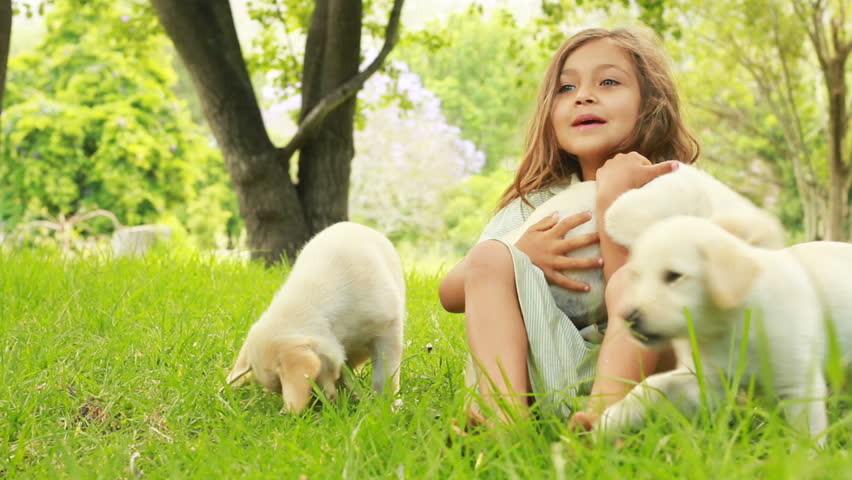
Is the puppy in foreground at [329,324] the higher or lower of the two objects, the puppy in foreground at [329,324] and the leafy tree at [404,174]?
the higher

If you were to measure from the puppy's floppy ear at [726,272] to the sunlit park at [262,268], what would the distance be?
0.15m

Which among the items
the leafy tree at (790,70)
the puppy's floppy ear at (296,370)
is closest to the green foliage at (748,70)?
the leafy tree at (790,70)

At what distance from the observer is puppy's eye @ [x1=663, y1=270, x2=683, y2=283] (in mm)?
1587

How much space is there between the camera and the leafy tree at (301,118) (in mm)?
5805

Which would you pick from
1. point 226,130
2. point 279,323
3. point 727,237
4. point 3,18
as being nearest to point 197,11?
point 226,130

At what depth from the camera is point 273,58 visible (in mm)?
8172

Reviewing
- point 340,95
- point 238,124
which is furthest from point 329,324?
point 238,124

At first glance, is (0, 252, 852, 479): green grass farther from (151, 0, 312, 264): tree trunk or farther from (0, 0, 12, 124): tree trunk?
(151, 0, 312, 264): tree trunk

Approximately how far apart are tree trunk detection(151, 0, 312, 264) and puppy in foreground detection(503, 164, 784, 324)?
13.1 feet

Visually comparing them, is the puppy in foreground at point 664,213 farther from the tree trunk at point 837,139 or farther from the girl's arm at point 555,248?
the tree trunk at point 837,139

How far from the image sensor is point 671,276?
5.24ft

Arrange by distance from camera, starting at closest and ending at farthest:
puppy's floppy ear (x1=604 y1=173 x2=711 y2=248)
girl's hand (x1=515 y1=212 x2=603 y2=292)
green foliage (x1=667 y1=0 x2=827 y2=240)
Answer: puppy's floppy ear (x1=604 y1=173 x2=711 y2=248), girl's hand (x1=515 y1=212 x2=603 y2=292), green foliage (x1=667 y1=0 x2=827 y2=240)

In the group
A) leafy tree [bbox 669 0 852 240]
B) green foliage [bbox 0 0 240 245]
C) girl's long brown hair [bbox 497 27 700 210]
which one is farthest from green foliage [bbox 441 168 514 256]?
girl's long brown hair [bbox 497 27 700 210]

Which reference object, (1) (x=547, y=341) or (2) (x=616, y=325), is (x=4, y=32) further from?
(2) (x=616, y=325)
